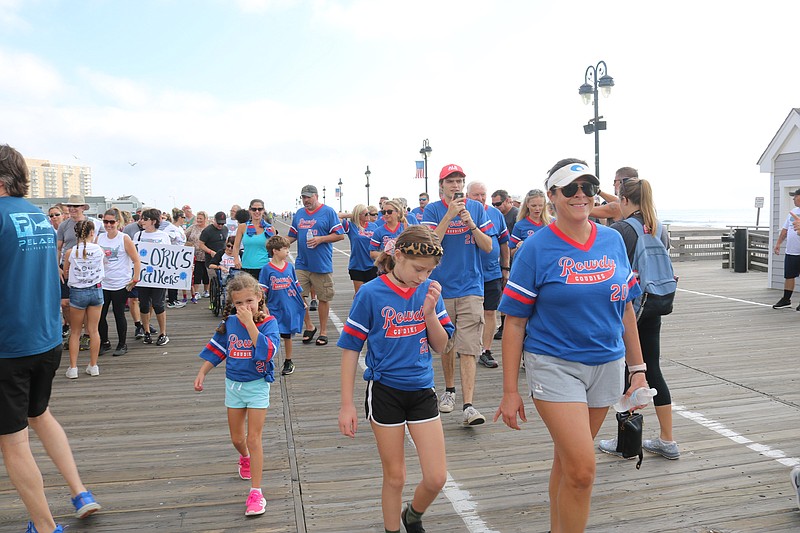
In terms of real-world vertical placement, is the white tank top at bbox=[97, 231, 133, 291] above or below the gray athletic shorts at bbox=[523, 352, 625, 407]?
above

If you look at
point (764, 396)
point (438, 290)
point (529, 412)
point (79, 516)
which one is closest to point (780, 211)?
point (764, 396)

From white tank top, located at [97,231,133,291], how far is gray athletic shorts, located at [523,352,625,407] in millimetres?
6637

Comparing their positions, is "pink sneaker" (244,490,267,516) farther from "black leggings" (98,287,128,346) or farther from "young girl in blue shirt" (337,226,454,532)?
"black leggings" (98,287,128,346)

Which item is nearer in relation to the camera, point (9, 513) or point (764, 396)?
point (9, 513)

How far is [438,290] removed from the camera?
10.7 feet

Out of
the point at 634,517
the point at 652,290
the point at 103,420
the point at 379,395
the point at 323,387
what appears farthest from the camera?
the point at 323,387

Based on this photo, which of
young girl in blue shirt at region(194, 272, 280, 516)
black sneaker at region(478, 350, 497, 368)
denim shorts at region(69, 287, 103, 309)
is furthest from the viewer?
black sneaker at region(478, 350, 497, 368)

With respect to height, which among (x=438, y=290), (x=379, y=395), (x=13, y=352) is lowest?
(x=379, y=395)

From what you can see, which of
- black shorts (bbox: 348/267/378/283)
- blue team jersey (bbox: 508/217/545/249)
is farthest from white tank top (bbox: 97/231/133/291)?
blue team jersey (bbox: 508/217/545/249)

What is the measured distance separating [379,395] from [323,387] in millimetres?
3705

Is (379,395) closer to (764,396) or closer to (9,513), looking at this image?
(9,513)

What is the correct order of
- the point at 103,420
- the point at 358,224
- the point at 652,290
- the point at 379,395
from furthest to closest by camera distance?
the point at 358,224, the point at 103,420, the point at 652,290, the point at 379,395

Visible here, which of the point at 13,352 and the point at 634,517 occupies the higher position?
the point at 13,352

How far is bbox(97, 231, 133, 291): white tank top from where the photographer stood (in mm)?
8211
